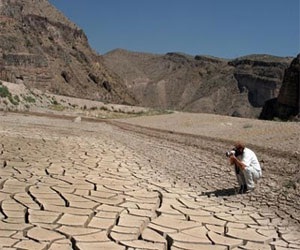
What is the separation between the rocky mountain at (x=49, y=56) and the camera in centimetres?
6675

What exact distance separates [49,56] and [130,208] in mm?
70071

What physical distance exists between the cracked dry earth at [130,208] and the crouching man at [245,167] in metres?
0.21

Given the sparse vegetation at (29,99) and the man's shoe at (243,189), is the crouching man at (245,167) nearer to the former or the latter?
the man's shoe at (243,189)

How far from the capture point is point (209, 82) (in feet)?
408

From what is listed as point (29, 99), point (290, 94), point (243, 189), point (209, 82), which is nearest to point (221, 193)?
point (243, 189)

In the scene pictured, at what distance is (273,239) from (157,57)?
5956 inches

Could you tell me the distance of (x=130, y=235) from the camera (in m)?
5.99

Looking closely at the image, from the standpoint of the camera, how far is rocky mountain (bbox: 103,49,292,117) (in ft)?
375

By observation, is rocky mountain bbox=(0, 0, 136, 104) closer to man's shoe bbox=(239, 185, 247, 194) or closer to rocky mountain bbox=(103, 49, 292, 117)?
rocky mountain bbox=(103, 49, 292, 117)

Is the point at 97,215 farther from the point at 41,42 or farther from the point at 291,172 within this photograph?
the point at 41,42

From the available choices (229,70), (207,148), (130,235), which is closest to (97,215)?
(130,235)

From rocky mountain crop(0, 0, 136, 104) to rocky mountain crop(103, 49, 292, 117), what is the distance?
21.1 metres

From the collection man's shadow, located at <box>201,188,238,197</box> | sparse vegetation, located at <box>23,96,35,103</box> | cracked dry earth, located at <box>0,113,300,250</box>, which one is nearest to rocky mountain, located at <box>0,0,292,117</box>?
sparse vegetation, located at <box>23,96,35,103</box>

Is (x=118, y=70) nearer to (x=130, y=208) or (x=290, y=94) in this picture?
(x=290, y=94)
